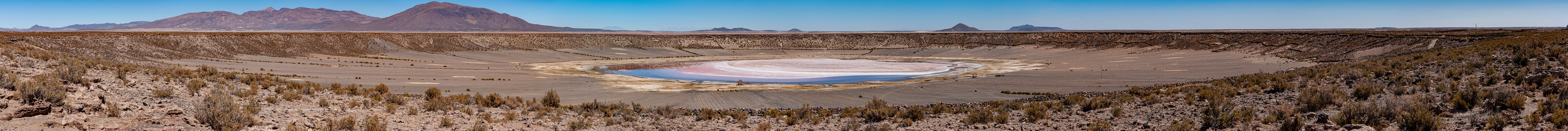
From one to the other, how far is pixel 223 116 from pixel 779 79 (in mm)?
20605

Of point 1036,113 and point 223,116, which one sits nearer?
point 223,116

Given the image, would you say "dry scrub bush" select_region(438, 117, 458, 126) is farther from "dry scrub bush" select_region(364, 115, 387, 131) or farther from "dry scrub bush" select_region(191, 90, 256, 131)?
"dry scrub bush" select_region(191, 90, 256, 131)

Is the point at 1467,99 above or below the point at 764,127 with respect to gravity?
above

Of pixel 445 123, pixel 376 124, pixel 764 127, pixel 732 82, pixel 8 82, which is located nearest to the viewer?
pixel 376 124

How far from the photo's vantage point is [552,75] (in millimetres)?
27328

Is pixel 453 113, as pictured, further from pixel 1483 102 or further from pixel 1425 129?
pixel 1483 102

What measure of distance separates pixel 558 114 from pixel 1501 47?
27.4 m

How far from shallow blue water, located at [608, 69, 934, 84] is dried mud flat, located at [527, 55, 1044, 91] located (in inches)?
49.4

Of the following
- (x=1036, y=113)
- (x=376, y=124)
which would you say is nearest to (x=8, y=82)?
(x=376, y=124)

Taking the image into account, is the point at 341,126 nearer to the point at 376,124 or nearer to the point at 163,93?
the point at 376,124

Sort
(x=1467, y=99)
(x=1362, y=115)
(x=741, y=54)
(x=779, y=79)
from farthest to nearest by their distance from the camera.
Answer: (x=741, y=54) < (x=779, y=79) < (x=1467, y=99) < (x=1362, y=115)

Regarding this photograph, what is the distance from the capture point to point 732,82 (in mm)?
24578

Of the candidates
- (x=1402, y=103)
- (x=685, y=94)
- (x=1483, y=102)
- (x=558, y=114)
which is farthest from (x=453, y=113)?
(x=1483, y=102)

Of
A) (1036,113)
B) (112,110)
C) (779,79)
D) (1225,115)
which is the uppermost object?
(112,110)
